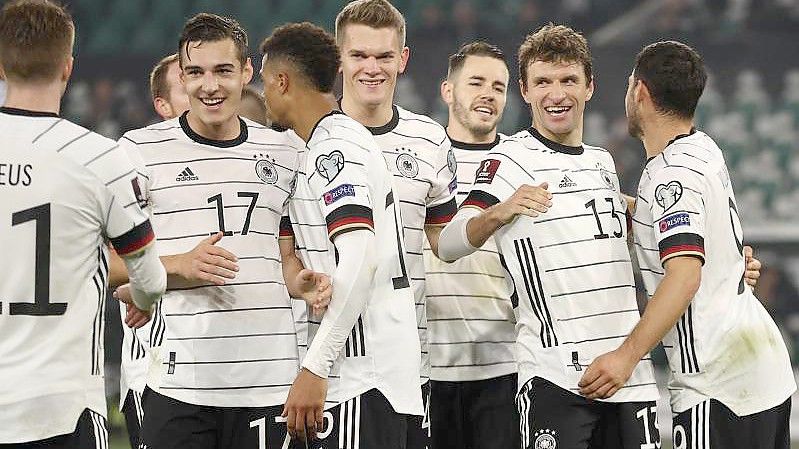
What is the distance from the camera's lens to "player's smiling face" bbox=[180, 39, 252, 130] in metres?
4.96

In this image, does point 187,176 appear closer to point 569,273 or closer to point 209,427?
point 209,427

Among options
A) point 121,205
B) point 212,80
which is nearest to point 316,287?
point 121,205

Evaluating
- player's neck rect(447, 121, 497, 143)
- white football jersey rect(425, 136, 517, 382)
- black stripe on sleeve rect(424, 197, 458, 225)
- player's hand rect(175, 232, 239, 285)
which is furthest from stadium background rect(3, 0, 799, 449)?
player's hand rect(175, 232, 239, 285)

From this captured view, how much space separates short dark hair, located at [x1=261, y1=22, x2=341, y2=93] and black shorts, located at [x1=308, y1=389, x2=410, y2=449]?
1202 mm

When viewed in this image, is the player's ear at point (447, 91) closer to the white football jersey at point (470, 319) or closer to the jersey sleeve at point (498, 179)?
the white football jersey at point (470, 319)

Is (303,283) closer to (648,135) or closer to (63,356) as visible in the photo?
(63,356)

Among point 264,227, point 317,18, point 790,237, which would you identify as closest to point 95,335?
point 264,227

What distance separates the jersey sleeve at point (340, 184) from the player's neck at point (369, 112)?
99cm

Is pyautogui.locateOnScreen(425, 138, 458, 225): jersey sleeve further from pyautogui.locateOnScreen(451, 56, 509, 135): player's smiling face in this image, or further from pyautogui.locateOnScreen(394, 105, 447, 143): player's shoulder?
pyautogui.locateOnScreen(451, 56, 509, 135): player's smiling face

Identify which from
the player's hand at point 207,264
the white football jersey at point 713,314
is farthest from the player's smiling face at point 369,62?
the white football jersey at point 713,314

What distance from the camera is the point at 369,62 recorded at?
18.1ft

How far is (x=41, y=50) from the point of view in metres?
3.86

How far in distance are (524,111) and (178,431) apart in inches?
407

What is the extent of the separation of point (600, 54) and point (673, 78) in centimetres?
1049
